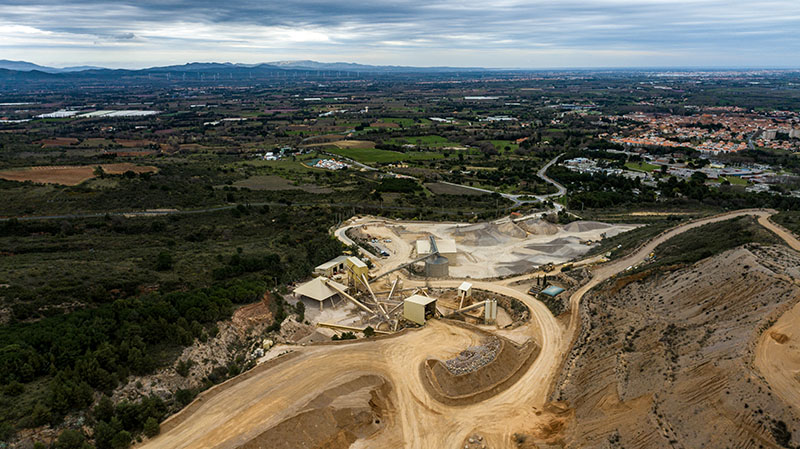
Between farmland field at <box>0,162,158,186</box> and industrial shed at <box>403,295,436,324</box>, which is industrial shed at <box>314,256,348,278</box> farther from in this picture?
farmland field at <box>0,162,158,186</box>

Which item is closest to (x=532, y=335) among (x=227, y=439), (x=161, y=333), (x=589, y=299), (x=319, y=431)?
(x=589, y=299)

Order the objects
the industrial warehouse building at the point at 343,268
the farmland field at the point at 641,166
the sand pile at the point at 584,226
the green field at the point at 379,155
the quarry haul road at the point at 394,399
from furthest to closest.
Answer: the green field at the point at 379,155
the farmland field at the point at 641,166
the sand pile at the point at 584,226
the industrial warehouse building at the point at 343,268
the quarry haul road at the point at 394,399

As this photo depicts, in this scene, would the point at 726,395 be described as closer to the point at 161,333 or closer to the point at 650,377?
the point at 650,377

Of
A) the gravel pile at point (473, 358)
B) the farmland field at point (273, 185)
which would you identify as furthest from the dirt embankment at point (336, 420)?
the farmland field at point (273, 185)

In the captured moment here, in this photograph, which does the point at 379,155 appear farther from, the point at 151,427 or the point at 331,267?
the point at 151,427

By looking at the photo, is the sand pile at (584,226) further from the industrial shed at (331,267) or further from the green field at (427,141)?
the green field at (427,141)

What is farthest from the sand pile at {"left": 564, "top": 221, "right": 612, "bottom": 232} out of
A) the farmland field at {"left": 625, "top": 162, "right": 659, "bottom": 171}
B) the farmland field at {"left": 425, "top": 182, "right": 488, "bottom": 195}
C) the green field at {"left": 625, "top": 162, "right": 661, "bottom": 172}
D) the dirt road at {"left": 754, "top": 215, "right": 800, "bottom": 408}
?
the farmland field at {"left": 625, "top": 162, "right": 659, "bottom": 171}
